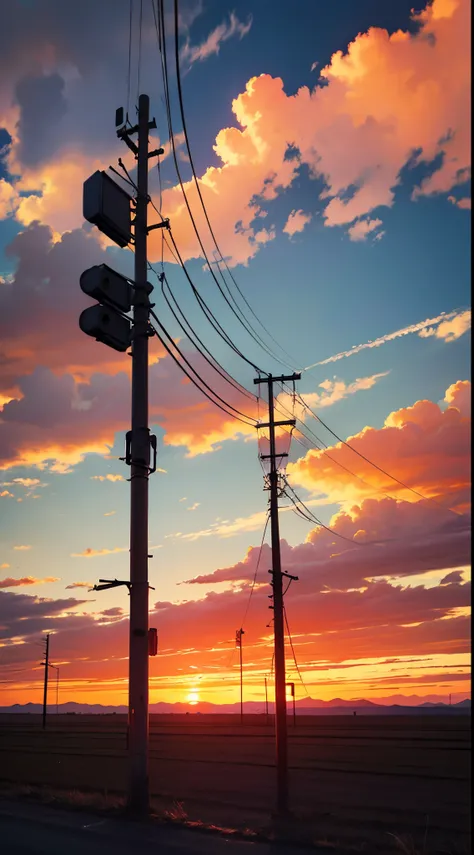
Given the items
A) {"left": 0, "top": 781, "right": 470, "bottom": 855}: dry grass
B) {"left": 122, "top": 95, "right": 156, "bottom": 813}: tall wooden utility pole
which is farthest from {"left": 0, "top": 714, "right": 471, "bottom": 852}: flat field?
{"left": 122, "top": 95, "right": 156, "bottom": 813}: tall wooden utility pole

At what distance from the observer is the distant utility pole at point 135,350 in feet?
46.4

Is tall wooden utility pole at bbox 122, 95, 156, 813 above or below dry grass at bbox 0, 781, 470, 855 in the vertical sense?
above

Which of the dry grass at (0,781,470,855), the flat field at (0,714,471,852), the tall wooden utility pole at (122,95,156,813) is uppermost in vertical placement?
the tall wooden utility pole at (122,95,156,813)

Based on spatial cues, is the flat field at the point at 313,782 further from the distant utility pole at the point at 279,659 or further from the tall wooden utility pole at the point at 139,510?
the tall wooden utility pole at the point at 139,510

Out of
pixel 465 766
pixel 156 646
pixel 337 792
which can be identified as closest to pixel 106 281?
pixel 156 646

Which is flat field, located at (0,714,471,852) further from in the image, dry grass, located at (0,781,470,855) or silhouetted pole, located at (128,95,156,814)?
silhouetted pole, located at (128,95,156,814)

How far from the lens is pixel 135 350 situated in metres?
16.5

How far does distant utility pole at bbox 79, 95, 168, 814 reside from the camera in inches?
→ 557

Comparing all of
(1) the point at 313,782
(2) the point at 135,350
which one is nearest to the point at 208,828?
(2) the point at 135,350

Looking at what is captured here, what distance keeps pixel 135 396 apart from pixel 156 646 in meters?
5.68

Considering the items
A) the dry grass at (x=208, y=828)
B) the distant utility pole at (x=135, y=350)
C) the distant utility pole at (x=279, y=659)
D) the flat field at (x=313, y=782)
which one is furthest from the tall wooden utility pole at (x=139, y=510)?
the distant utility pole at (x=279, y=659)

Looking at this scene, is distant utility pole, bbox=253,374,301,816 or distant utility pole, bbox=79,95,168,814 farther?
distant utility pole, bbox=253,374,301,816

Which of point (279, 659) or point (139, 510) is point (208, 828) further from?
point (279, 659)

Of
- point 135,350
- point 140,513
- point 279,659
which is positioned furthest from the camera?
point 279,659
